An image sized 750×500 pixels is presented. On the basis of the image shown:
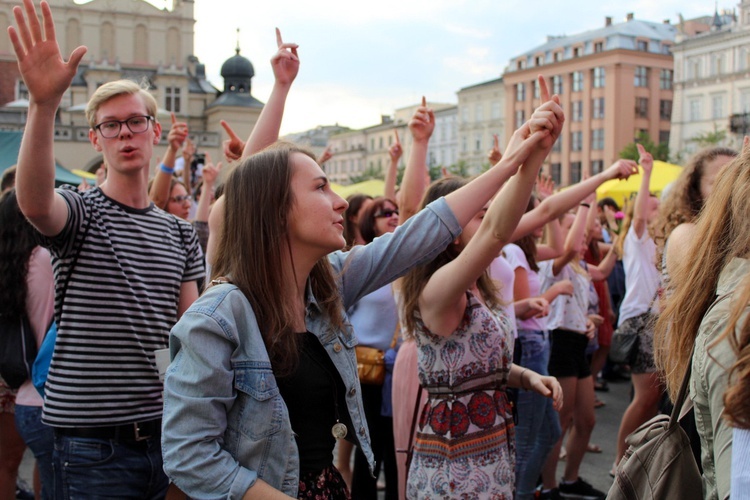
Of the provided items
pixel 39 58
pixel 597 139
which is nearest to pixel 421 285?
pixel 39 58

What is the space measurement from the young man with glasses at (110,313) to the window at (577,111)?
7901 cm

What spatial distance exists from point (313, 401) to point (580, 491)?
4026 mm

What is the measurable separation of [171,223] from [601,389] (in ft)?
25.6

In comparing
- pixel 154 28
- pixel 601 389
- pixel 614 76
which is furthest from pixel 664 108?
pixel 601 389

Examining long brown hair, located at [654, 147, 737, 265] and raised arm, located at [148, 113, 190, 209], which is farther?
raised arm, located at [148, 113, 190, 209]

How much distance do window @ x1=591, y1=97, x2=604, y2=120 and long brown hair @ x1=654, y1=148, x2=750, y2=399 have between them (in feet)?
255

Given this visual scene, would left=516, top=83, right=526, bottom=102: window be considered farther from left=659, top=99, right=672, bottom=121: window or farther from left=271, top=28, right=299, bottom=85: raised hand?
left=271, top=28, right=299, bottom=85: raised hand

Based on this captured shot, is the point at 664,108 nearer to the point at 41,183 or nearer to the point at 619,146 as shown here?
the point at 619,146

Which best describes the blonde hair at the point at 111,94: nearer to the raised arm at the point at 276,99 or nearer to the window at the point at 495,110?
the raised arm at the point at 276,99

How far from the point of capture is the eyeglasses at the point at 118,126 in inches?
126

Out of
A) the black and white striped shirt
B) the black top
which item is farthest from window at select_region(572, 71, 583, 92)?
the black top

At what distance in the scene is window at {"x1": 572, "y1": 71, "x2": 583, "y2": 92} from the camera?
257ft

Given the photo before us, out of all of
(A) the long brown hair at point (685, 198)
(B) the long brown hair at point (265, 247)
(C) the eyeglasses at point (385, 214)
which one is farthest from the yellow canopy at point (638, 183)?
(B) the long brown hair at point (265, 247)

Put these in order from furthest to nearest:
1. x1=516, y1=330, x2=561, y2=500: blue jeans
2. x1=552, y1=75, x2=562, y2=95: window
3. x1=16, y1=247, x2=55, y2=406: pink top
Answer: x1=552, y1=75, x2=562, y2=95: window, x1=516, y1=330, x2=561, y2=500: blue jeans, x1=16, y1=247, x2=55, y2=406: pink top
